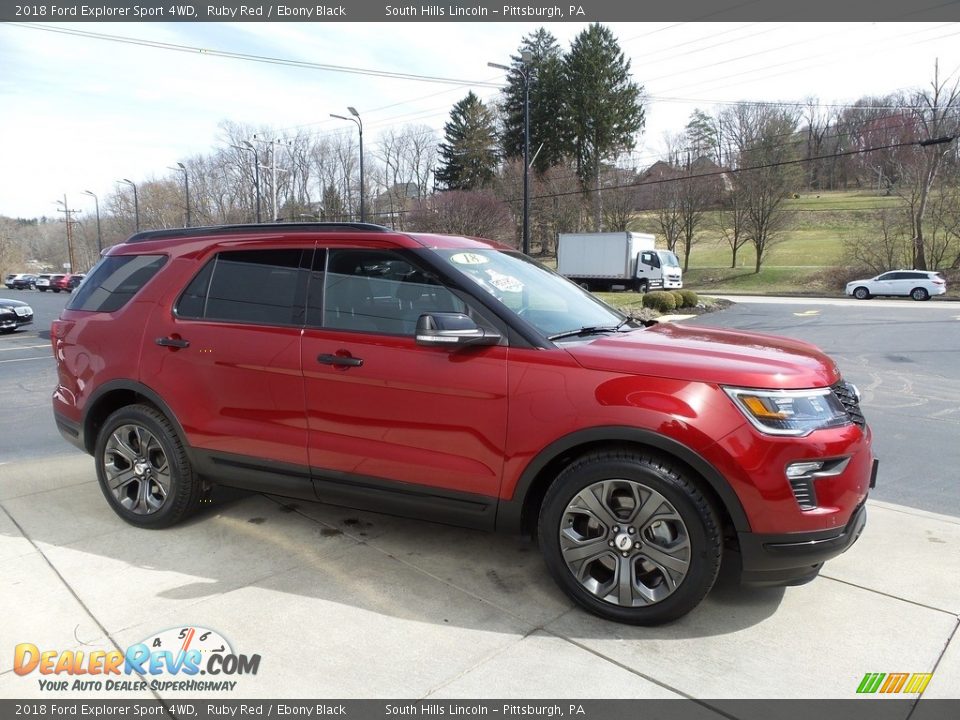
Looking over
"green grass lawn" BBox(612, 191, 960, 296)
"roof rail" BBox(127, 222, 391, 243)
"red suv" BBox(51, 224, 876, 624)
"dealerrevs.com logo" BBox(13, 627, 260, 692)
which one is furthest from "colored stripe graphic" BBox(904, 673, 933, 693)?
"green grass lawn" BBox(612, 191, 960, 296)

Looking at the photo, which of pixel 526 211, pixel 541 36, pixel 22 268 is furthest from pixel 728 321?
pixel 22 268

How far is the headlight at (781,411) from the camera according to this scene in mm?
2766

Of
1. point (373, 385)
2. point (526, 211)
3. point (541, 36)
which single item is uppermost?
point (541, 36)

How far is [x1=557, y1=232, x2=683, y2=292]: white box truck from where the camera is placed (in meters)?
36.1

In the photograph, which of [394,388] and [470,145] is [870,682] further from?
[470,145]

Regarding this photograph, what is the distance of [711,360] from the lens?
297 cm

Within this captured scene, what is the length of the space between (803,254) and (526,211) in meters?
34.1

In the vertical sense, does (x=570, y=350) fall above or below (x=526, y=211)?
below

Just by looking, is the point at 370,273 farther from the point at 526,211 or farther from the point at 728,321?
the point at 526,211

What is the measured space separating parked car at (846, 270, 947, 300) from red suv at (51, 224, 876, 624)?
3402cm

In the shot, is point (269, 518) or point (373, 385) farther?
point (269, 518)

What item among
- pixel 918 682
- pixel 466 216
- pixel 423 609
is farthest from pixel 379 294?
pixel 466 216

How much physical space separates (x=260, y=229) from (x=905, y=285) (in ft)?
117

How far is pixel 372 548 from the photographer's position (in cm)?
383
